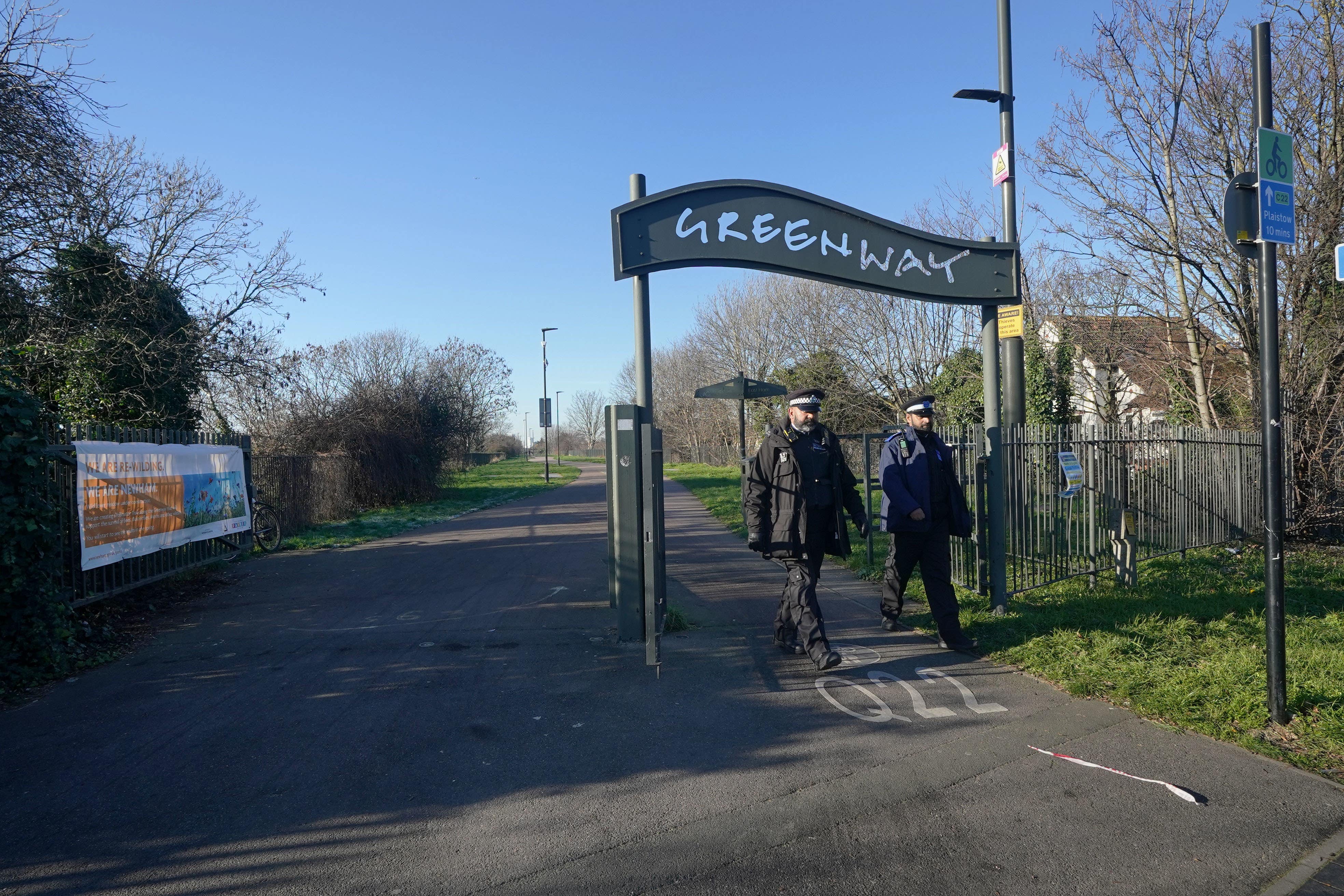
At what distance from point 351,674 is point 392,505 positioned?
18.8 m

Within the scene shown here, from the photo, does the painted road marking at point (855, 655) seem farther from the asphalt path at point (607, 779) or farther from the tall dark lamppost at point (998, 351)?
the tall dark lamppost at point (998, 351)

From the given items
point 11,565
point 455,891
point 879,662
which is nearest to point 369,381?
point 11,565

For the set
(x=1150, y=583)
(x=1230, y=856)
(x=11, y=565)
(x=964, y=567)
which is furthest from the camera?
(x=1150, y=583)

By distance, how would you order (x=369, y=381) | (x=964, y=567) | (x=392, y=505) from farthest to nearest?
1. (x=369, y=381)
2. (x=392, y=505)
3. (x=964, y=567)

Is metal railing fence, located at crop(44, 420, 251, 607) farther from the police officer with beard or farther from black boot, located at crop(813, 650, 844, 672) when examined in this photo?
black boot, located at crop(813, 650, 844, 672)

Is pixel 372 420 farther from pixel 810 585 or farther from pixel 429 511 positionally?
pixel 810 585

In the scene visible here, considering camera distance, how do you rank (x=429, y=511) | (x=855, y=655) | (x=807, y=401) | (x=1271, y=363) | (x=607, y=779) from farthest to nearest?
(x=429, y=511) < (x=855, y=655) < (x=807, y=401) < (x=1271, y=363) < (x=607, y=779)

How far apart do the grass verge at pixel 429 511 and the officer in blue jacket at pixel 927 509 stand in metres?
10.2

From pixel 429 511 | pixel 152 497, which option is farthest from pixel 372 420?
pixel 152 497

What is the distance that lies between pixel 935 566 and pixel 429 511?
1767cm

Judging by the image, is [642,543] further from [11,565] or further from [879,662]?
[11,565]

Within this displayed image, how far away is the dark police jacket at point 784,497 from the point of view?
230 inches

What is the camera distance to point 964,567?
7.93m

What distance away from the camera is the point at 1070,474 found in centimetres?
817
